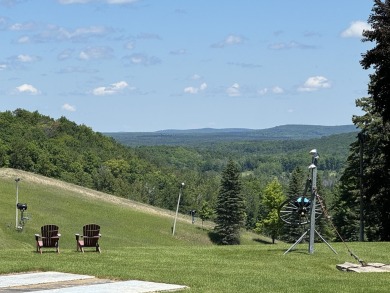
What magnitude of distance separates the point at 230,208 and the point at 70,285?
74895 millimetres

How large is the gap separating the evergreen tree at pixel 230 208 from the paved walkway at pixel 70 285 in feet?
238

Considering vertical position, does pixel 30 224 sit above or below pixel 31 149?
below

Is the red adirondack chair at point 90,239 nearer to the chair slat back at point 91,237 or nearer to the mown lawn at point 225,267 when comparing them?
the chair slat back at point 91,237

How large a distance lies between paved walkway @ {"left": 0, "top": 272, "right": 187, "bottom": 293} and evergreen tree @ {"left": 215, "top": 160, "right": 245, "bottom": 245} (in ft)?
238

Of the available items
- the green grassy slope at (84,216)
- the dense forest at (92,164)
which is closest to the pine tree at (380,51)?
the green grassy slope at (84,216)

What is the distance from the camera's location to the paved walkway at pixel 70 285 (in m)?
16.3

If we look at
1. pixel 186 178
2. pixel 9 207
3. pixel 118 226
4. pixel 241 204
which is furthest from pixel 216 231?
pixel 186 178

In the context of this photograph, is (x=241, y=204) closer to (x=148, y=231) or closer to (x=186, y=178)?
(x=148, y=231)

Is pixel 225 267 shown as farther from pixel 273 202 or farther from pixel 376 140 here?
pixel 273 202

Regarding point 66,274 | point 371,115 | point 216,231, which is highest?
point 371,115

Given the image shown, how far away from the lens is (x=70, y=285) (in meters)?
17.1

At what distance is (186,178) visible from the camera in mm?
190250

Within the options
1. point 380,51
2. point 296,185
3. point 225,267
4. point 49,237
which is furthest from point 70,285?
point 296,185

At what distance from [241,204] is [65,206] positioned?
21894mm
